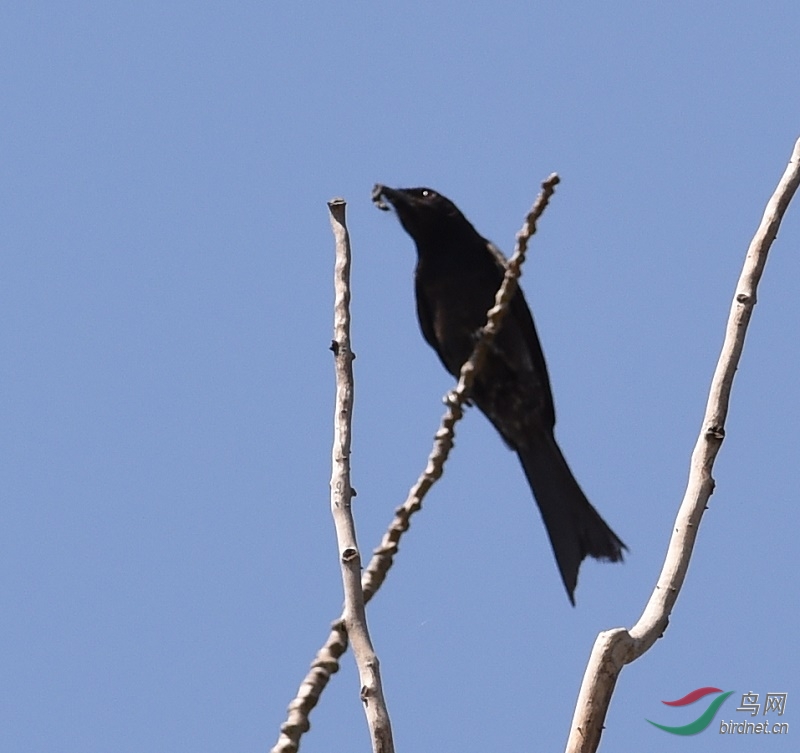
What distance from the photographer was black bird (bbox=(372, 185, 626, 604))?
5.36 metres

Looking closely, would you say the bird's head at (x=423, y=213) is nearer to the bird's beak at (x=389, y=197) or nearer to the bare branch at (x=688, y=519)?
the bird's beak at (x=389, y=197)

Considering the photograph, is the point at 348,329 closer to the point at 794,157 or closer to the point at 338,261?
the point at 338,261

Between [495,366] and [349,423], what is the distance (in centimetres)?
205

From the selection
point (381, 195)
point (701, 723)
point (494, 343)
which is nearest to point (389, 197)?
point (381, 195)

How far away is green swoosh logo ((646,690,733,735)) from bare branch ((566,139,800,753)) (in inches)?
51.0

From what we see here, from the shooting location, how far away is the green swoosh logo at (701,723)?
4.56 metres

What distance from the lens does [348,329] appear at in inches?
140

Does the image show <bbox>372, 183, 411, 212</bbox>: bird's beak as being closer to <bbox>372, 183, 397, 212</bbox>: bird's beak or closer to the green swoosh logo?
<bbox>372, 183, 397, 212</bbox>: bird's beak

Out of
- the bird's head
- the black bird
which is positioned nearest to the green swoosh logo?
the black bird

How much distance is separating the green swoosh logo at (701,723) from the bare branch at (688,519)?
1.29m

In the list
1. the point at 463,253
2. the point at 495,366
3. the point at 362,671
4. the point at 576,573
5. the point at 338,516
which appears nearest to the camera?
the point at 362,671

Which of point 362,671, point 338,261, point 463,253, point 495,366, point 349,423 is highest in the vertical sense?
point 463,253

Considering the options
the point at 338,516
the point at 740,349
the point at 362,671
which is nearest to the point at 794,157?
the point at 740,349

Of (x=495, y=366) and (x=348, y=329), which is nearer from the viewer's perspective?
(x=348, y=329)
